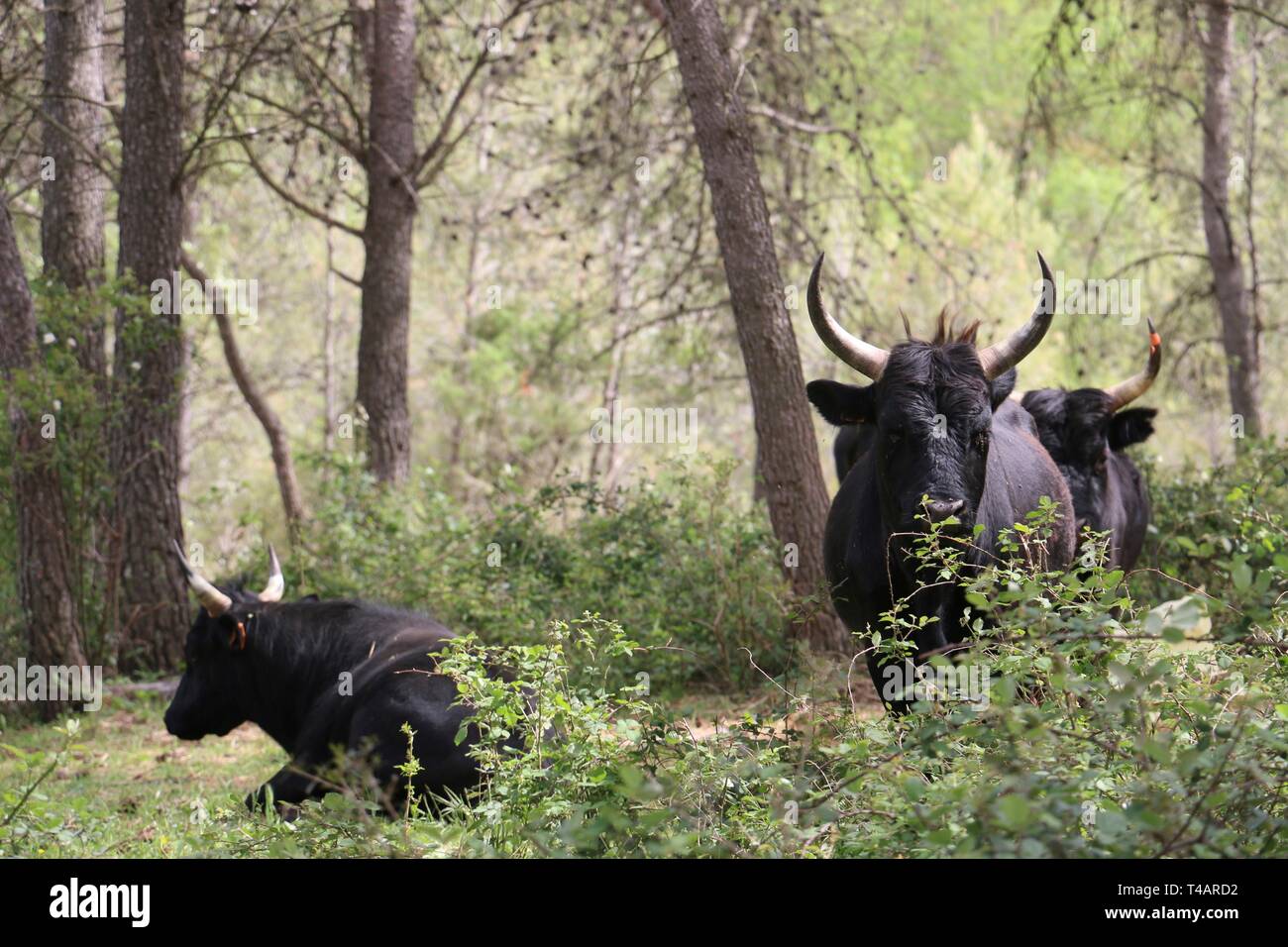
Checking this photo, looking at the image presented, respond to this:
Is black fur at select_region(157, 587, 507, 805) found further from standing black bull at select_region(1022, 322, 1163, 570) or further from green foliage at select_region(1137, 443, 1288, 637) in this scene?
green foliage at select_region(1137, 443, 1288, 637)

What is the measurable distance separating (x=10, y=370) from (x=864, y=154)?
6.59 m

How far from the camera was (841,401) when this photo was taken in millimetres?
6727

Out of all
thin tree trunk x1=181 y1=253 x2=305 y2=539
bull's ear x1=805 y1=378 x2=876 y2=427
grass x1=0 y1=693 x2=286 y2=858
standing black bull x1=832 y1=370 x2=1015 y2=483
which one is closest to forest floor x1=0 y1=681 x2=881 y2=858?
grass x1=0 y1=693 x2=286 y2=858

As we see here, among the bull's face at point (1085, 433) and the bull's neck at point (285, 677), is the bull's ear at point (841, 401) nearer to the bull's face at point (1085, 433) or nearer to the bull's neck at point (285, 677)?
the bull's face at point (1085, 433)

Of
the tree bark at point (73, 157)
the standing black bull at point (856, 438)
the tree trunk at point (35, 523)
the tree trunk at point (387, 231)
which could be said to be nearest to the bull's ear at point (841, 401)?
the standing black bull at point (856, 438)

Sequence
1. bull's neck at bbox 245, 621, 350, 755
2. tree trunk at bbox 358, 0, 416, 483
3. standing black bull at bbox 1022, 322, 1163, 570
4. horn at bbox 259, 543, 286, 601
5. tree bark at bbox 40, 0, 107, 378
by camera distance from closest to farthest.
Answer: bull's neck at bbox 245, 621, 350, 755 < horn at bbox 259, 543, 286, 601 < standing black bull at bbox 1022, 322, 1163, 570 < tree bark at bbox 40, 0, 107, 378 < tree trunk at bbox 358, 0, 416, 483

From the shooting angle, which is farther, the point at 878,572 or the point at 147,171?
the point at 147,171

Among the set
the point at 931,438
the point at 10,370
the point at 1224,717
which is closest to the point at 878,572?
the point at 931,438

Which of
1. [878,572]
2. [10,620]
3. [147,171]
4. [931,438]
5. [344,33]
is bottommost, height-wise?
[10,620]

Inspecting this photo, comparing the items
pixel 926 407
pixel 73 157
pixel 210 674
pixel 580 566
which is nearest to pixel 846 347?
pixel 926 407

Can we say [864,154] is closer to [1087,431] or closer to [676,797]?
[1087,431]

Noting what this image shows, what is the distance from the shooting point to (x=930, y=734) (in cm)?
386

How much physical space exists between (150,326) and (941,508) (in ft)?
23.7

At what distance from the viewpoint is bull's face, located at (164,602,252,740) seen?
310 inches
